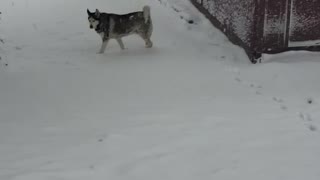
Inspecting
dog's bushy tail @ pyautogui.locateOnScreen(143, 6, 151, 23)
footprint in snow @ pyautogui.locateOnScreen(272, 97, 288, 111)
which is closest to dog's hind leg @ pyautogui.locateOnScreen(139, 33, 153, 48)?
dog's bushy tail @ pyautogui.locateOnScreen(143, 6, 151, 23)

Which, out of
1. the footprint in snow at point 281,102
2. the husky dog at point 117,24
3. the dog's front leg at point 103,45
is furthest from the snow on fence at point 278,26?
the dog's front leg at point 103,45

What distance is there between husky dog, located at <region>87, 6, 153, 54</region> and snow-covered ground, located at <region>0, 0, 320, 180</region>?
12.1 inches

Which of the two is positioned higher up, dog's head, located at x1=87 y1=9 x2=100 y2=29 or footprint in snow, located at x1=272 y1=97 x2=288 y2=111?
dog's head, located at x1=87 y1=9 x2=100 y2=29

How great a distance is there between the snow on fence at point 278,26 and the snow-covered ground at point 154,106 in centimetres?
27

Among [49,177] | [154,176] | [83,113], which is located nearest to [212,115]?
[83,113]

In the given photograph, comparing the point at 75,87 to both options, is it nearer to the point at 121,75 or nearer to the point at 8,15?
the point at 121,75

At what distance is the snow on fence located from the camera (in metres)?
9.39

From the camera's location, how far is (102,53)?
10.0 metres

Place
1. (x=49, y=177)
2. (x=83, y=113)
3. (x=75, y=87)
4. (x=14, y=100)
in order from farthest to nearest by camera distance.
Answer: (x=75, y=87), (x=14, y=100), (x=83, y=113), (x=49, y=177)

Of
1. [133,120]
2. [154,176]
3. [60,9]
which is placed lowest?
[60,9]

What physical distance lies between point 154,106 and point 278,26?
11.2 ft

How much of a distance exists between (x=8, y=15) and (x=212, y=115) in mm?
7542

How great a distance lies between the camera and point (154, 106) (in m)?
7.08

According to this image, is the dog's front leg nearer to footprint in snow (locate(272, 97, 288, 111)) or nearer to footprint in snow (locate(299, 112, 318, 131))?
footprint in snow (locate(272, 97, 288, 111))
